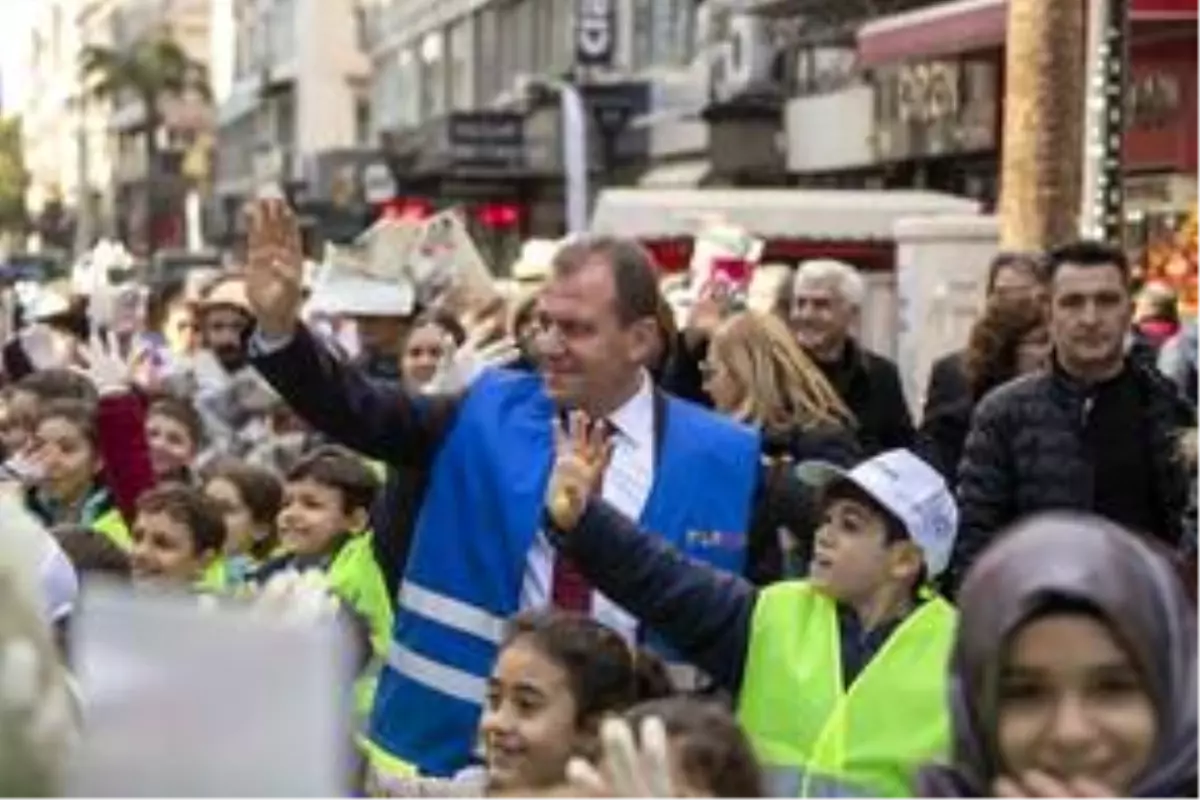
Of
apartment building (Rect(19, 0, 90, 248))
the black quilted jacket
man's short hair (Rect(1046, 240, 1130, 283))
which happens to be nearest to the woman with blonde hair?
the black quilted jacket

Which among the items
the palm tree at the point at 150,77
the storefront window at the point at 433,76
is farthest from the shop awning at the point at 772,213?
the palm tree at the point at 150,77

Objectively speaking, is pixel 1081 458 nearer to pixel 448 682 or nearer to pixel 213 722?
pixel 448 682

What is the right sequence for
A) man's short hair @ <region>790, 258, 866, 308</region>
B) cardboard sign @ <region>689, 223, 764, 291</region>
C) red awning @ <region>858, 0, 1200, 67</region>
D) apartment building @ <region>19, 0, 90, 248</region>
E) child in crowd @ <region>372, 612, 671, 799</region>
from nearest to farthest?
child in crowd @ <region>372, 612, 671, 799</region>, man's short hair @ <region>790, 258, 866, 308</region>, cardboard sign @ <region>689, 223, 764, 291</region>, red awning @ <region>858, 0, 1200, 67</region>, apartment building @ <region>19, 0, 90, 248</region>

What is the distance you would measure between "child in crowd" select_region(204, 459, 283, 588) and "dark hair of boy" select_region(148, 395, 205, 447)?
1422mm

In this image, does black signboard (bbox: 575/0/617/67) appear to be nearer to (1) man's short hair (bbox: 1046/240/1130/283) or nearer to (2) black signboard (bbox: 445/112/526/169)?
(2) black signboard (bbox: 445/112/526/169)

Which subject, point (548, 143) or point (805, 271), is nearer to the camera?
point (805, 271)

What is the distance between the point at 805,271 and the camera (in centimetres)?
1034

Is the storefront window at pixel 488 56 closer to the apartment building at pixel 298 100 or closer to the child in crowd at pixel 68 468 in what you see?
the apartment building at pixel 298 100

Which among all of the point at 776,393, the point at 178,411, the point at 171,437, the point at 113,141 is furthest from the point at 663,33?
the point at 113,141

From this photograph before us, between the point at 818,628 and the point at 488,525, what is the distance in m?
0.66

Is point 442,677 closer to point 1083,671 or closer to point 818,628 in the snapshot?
point 818,628

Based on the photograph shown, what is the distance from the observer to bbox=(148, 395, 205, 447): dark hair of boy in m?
11.3

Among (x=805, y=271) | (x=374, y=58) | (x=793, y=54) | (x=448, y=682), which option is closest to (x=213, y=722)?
(x=448, y=682)

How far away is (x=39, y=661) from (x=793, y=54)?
110 feet
